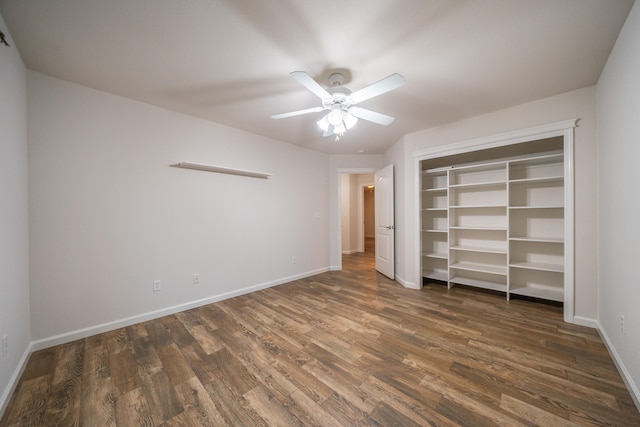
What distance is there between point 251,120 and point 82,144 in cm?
170

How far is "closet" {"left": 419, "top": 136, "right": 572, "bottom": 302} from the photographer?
9.89 feet

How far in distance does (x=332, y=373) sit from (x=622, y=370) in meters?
2.05

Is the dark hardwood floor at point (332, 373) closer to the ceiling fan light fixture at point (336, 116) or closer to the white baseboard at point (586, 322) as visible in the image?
the white baseboard at point (586, 322)

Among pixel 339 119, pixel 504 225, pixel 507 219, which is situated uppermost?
pixel 339 119

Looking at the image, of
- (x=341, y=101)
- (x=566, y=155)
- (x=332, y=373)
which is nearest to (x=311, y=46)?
(x=341, y=101)

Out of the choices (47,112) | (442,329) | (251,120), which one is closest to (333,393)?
(442,329)

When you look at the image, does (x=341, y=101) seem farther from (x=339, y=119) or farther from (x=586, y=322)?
(x=586, y=322)

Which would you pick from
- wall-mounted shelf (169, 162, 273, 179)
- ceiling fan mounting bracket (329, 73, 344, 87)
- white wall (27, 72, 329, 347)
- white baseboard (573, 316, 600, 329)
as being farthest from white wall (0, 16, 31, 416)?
white baseboard (573, 316, 600, 329)

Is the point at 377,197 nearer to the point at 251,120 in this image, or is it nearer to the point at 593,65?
the point at 251,120

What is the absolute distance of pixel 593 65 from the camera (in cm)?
195

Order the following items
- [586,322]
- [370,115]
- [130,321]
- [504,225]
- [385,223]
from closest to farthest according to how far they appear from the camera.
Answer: [370,115], [586,322], [130,321], [504,225], [385,223]

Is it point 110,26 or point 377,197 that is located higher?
point 110,26

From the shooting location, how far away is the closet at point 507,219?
9.89 feet

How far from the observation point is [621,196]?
169 centimetres
